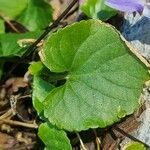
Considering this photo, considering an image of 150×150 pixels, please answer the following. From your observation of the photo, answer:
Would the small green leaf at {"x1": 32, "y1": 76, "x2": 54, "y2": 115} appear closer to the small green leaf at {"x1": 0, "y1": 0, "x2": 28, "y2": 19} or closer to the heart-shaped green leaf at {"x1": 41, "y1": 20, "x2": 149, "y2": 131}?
the heart-shaped green leaf at {"x1": 41, "y1": 20, "x2": 149, "y2": 131}

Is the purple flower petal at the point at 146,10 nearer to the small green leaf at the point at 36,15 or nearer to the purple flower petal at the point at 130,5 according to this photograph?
the purple flower petal at the point at 130,5

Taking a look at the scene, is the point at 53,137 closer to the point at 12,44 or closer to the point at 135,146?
the point at 135,146

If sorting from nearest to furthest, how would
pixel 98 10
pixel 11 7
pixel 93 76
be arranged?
pixel 93 76 < pixel 98 10 < pixel 11 7

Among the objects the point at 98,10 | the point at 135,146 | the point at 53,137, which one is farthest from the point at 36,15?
the point at 135,146

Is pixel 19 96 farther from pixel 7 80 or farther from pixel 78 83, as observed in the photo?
pixel 78 83

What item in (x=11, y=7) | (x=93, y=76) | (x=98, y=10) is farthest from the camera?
(x=11, y=7)

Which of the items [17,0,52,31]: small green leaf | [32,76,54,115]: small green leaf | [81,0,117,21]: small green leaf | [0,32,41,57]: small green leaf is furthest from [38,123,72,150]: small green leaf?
[17,0,52,31]: small green leaf

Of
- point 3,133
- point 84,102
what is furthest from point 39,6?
point 84,102
